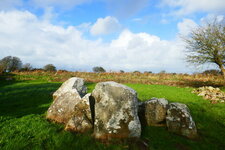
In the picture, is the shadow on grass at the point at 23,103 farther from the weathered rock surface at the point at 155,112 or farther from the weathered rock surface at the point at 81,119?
the weathered rock surface at the point at 155,112

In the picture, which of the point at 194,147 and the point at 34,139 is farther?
the point at 194,147

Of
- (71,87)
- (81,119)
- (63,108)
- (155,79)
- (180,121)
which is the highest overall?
(71,87)

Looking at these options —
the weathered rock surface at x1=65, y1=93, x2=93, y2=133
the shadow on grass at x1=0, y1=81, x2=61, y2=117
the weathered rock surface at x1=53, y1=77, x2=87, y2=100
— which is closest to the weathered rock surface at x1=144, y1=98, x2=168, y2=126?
the weathered rock surface at x1=65, y1=93, x2=93, y2=133

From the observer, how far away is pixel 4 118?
23.2ft

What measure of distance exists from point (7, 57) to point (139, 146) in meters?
52.9

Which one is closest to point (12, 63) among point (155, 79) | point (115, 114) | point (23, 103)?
point (23, 103)

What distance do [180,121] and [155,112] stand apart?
→ 1.25 metres

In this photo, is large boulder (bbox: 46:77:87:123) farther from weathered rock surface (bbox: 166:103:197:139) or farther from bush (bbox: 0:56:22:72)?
bush (bbox: 0:56:22:72)

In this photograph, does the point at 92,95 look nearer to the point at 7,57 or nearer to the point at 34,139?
the point at 34,139

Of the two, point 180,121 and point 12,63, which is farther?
point 12,63

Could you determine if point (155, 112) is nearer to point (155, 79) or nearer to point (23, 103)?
point (23, 103)

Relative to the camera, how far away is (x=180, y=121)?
→ 682cm

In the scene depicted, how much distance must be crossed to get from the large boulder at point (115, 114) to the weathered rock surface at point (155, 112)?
1.73m

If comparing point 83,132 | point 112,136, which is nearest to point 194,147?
point 112,136
